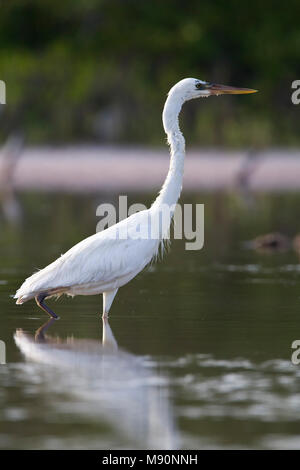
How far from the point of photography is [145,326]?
9.43m

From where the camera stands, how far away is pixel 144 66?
45344 mm

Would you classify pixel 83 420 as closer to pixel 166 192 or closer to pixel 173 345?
pixel 173 345

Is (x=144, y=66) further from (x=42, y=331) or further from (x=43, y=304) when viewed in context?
(x=42, y=331)

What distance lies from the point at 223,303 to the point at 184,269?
3.00m

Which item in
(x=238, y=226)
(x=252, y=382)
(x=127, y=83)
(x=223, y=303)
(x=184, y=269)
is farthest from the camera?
(x=127, y=83)

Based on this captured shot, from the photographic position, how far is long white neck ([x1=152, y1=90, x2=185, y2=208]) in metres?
10.0

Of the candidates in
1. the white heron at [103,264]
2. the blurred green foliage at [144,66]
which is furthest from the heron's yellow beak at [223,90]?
the blurred green foliage at [144,66]

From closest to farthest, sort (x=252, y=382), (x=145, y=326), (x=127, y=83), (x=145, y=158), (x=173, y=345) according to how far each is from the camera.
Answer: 1. (x=252, y=382)
2. (x=173, y=345)
3. (x=145, y=326)
4. (x=145, y=158)
5. (x=127, y=83)

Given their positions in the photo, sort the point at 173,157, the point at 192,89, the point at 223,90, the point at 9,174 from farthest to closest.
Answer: the point at 9,174
the point at 223,90
the point at 192,89
the point at 173,157

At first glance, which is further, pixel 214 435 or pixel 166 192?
pixel 166 192

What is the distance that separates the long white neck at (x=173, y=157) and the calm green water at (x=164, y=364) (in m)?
0.95

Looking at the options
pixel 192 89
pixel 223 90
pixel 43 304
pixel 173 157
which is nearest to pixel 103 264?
pixel 43 304

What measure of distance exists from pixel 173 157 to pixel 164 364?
290 cm

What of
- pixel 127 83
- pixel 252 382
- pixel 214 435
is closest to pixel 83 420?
pixel 214 435
